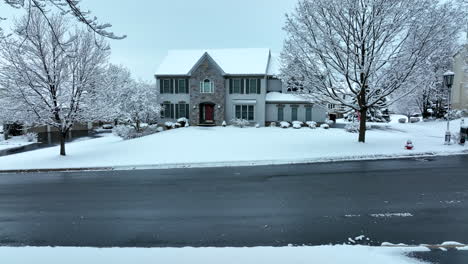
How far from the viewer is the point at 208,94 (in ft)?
105

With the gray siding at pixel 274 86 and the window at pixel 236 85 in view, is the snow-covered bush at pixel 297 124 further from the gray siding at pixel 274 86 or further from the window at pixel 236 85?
the window at pixel 236 85

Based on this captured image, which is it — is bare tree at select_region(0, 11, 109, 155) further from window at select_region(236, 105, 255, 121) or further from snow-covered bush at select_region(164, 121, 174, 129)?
window at select_region(236, 105, 255, 121)

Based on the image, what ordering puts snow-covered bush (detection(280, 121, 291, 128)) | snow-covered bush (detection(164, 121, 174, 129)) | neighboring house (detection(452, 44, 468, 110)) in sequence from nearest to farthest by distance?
snow-covered bush (detection(280, 121, 291, 128))
snow-covered bush (detection(164, 121, 174, 129))
neighboring house (detection(452, 44, 468, 110))

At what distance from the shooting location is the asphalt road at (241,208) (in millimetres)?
5436

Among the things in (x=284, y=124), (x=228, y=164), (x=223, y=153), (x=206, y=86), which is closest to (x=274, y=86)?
(x=284, y=124)

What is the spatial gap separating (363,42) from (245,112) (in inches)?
698

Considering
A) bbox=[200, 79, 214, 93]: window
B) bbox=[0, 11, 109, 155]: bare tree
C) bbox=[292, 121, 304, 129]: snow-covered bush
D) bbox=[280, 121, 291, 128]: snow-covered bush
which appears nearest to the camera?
bbox=[0, 11, 109, 155]: bare tree

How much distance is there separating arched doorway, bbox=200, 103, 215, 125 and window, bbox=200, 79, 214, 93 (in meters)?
1.64

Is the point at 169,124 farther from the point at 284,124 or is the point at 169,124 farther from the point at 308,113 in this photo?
the point at 308,113

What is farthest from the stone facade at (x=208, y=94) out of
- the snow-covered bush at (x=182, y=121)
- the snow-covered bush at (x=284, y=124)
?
the snow-covered bush at (x=284, y=124)

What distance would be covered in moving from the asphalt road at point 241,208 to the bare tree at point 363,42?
22.0 ft

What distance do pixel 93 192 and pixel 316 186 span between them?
7.47m

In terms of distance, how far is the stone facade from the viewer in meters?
31.8

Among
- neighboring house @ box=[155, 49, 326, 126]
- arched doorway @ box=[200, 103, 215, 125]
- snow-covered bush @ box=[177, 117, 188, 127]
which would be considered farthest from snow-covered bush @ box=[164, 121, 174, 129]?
arched doorway @ box=[200, 103, 215, 125]
